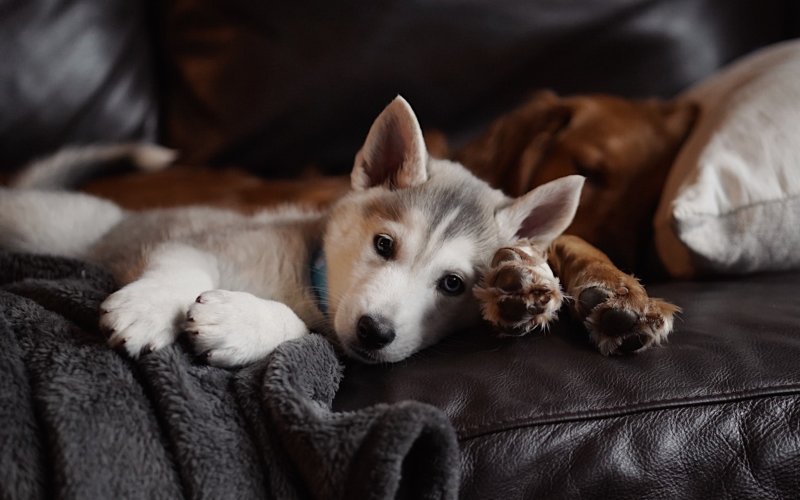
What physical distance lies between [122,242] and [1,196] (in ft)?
1.02

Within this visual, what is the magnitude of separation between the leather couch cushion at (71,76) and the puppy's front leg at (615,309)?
4.45ft

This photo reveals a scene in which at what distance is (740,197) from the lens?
4.29 feet

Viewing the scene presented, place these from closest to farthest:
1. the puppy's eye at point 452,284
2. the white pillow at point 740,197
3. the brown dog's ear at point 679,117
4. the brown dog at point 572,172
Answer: the puppy's eye at point 452,284
the white pillow at point 740,197
the brown dog at point 572,172
the brown dog's ear at point 679,117

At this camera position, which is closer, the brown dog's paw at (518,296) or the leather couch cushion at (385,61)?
the brown dog's paw at (518,296)

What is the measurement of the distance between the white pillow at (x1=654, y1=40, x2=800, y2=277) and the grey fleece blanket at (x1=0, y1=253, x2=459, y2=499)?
71cm

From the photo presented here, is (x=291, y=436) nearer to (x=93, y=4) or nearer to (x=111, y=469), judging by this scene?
(x=111, y=469)

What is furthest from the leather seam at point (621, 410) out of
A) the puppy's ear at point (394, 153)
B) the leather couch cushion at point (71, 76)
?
the leather couch cushion at point (71, 76)

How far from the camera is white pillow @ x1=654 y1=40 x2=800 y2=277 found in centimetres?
130

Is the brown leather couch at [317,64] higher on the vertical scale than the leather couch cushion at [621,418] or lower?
higher

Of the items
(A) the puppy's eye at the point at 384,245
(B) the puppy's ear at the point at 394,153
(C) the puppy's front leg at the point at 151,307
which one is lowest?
(A) the puppy's eye at the point at 384,245

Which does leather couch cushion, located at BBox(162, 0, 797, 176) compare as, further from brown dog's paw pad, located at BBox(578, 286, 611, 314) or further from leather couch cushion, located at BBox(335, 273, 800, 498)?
leather couch cushion, located at BBox(335, 273, 800, 498)

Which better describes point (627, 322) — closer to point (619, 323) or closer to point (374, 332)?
point (619, 323)

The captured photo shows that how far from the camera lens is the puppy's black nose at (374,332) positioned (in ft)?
3.41

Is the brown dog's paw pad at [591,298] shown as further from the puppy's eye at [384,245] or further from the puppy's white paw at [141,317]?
the puppy's white paw at [141,317]
